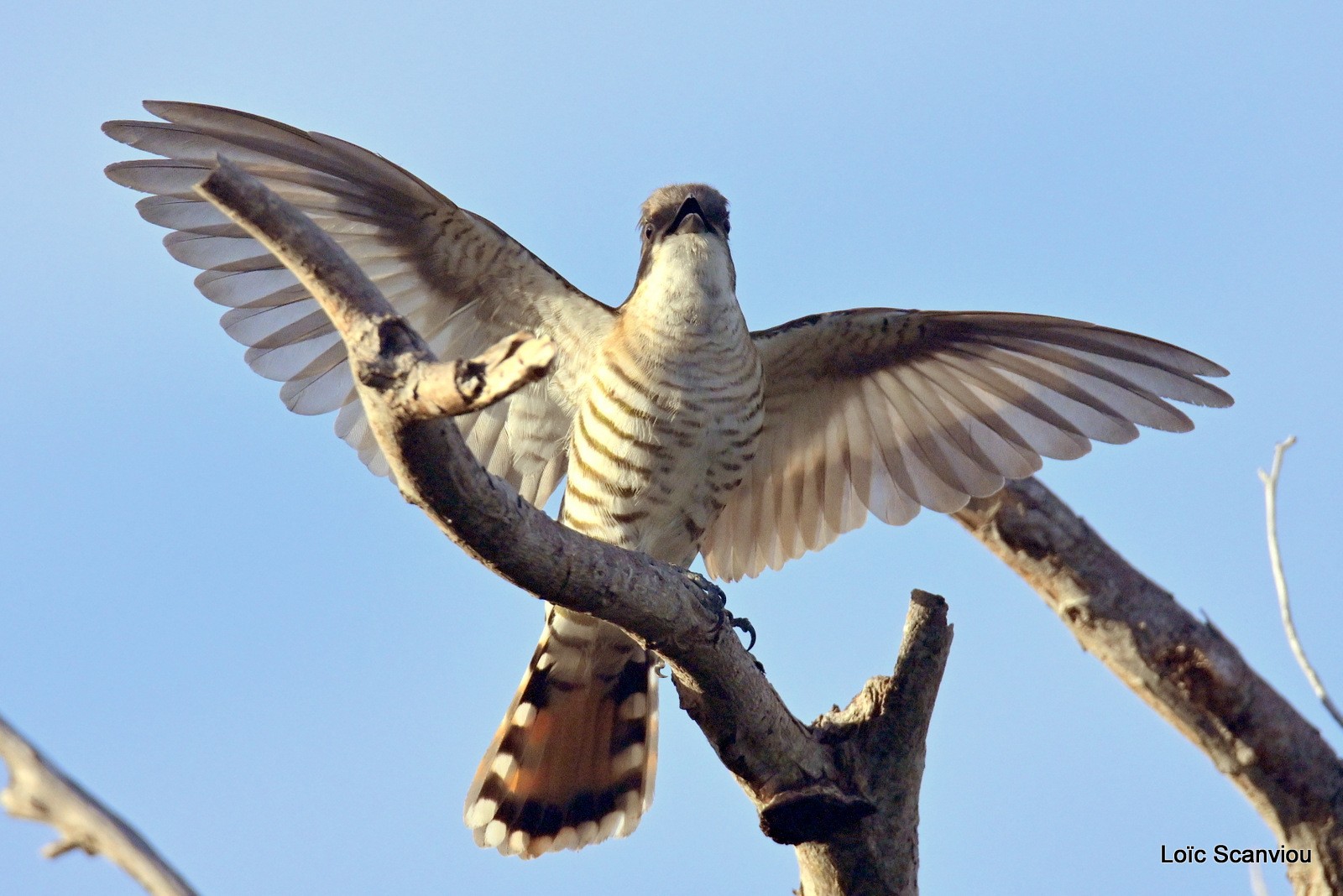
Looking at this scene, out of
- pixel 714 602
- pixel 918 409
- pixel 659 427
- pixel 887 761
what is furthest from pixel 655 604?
pixel 918 409

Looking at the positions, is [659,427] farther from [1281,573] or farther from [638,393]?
[1281,573]

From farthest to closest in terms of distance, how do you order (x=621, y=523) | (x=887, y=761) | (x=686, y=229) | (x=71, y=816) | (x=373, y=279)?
(x=686, y=229), (x=373, y=279), (x=621, y=523), (x=887, y=761), (x=71, y=816)

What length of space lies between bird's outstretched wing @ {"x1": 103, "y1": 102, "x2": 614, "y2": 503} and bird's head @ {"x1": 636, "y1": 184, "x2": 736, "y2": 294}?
38 cm

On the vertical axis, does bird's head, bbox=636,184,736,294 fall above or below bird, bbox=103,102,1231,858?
above

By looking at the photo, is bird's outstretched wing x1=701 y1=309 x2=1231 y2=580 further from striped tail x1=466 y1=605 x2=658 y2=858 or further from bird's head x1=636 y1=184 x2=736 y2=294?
striped tail x1=466 y1=605 x2=658 y2=858

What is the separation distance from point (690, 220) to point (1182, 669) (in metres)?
2.86

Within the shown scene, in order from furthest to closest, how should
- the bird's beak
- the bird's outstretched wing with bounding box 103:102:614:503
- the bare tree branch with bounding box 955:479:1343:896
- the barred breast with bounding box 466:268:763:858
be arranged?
the bird's beak
the barred breast with bounding box 466:268:763:858
the bare tree branch with bounding box 955:479:1343:896
the bird's outstretched wing with bounding box 103:102:614:503

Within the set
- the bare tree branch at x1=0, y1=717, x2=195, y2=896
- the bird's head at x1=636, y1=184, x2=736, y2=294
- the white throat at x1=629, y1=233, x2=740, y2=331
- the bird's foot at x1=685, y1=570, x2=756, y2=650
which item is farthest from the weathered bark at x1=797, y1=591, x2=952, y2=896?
the bare tree branch at x1=0, y1=717, x2=195, y2=896

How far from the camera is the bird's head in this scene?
5457 millimetres

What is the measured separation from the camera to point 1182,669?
18.5 feet

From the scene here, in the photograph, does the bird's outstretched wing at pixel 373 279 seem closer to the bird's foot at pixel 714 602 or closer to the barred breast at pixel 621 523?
the barred breast at pixel 621 523

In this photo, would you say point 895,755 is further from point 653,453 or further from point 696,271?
point 696,271

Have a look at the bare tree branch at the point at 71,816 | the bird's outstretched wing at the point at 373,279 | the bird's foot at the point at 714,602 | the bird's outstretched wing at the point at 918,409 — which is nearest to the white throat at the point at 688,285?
the bird's outstretched wing at the point at 373,279

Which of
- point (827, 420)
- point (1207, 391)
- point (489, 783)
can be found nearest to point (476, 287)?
point (827, 420)
